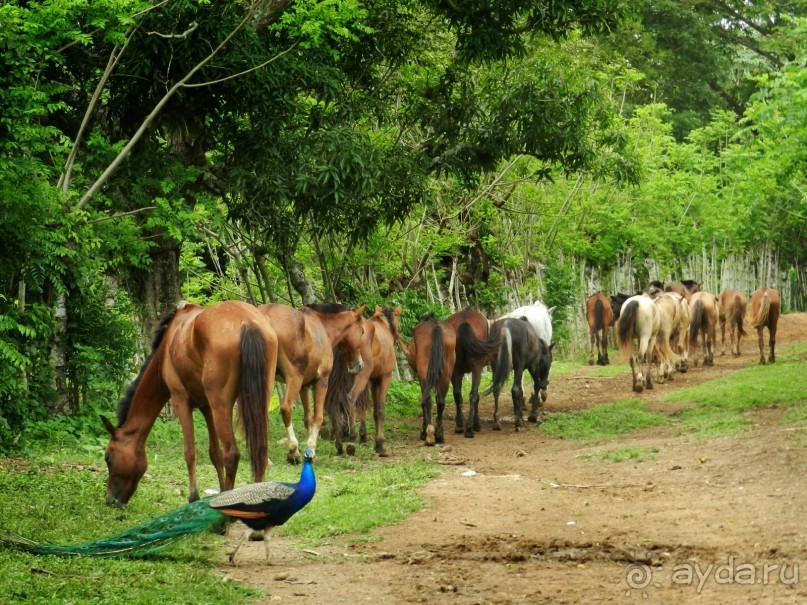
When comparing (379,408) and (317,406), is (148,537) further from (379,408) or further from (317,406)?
(379,408)

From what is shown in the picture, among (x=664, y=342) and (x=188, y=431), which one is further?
(x=664, y=342)

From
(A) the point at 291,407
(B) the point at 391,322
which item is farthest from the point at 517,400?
(A) the point at 291,407

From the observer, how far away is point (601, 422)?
17.0 meters

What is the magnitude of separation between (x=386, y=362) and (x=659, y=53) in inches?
1161

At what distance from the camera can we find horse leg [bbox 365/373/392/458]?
1446 centimetres

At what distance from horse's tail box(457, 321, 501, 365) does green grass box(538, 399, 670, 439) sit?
1703 mm

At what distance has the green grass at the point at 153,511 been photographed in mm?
6332

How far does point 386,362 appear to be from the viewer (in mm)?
15430

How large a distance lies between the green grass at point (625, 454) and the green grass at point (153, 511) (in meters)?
2.31

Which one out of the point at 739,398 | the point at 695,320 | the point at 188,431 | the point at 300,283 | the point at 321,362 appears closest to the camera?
the point at 188,431

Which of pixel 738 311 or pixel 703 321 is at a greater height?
pixel 738 311

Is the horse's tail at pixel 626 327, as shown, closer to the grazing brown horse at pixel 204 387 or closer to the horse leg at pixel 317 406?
the horse leg at pixel 317 406

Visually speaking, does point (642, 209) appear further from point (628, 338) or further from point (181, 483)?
point (181, 483)

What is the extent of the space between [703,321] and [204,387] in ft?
64.4
